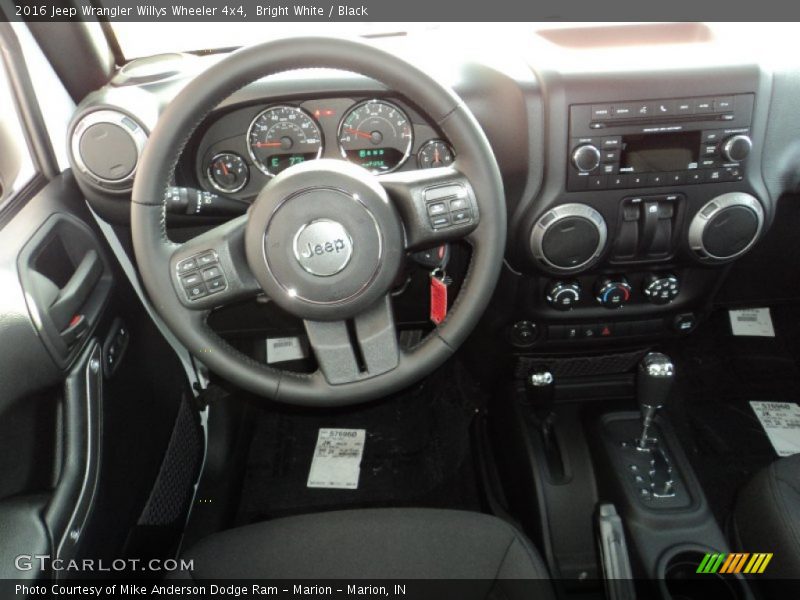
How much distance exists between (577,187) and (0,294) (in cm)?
102

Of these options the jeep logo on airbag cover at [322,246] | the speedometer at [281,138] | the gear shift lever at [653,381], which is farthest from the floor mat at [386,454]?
the jeep logo on airbag cover at [322,246]

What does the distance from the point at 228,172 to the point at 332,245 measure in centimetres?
50

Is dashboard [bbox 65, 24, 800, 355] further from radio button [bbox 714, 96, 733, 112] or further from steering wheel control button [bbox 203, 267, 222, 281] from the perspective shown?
steering wheel control button [bbox 203, 267, 222, 281]

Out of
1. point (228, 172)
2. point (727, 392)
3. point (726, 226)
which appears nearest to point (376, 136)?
point (228, 172)

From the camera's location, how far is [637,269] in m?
1.47

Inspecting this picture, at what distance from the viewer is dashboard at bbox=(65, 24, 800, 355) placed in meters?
1.25

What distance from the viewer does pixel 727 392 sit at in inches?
86.6

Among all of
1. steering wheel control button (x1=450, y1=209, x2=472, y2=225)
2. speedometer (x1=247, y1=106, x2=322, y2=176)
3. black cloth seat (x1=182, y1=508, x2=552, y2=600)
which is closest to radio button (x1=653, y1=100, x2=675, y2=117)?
steering wheel control button (x1=450, y1=209, x2=472, y2=225)

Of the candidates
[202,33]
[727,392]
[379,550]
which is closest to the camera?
[379,550]

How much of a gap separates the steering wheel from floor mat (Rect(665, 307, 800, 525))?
1.23 meters

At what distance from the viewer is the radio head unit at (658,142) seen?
4.13ft

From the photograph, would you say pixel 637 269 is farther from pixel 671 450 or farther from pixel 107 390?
pixel 107 390

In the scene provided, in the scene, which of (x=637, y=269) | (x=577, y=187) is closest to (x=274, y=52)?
(x=577, y=187)

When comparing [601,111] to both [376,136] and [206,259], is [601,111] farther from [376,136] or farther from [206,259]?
[206,259]
